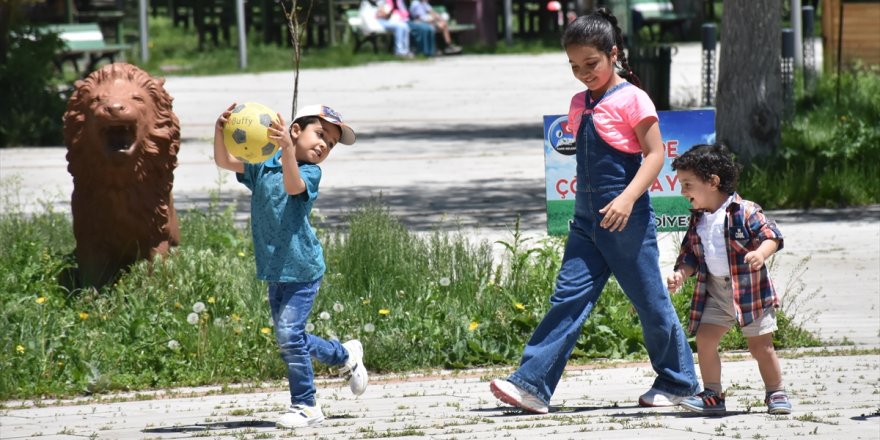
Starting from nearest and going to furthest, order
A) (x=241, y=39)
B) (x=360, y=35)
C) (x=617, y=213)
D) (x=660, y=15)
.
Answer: (x=617, y=213), (x=241, y=39), (x=360, y=35), (x=660, y=15)

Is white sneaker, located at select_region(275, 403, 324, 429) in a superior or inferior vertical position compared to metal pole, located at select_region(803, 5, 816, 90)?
inferior

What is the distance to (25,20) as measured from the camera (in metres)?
18.2

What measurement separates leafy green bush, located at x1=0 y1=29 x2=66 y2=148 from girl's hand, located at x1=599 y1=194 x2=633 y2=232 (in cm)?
1268

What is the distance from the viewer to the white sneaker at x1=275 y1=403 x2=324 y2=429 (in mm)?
5938

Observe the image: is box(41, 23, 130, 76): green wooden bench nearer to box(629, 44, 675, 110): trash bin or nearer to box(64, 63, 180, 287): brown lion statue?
box(629, 44, 675, 110): trash bin

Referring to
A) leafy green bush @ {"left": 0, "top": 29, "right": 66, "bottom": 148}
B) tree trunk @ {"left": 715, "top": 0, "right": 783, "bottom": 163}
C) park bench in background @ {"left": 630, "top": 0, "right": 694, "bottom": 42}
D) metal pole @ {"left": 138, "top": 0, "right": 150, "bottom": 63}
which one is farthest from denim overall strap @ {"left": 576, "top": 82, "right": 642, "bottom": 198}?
park bench in background @ {"left": 630, "top": 0, "right": 694, "bottom": 42}

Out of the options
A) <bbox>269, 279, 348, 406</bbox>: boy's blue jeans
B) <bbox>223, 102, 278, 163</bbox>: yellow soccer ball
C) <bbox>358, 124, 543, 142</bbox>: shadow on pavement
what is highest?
<bbox>223, 102, 278, 163</bbox>: yellow soccer ball

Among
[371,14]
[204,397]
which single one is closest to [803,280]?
[204,397]

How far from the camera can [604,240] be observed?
5992 mm

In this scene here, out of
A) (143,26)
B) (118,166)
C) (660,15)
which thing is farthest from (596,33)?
(660,15)

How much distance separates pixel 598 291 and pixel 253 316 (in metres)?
2.39

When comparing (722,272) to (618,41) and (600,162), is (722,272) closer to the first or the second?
(600,162)

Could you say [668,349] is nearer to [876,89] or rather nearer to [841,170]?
[841,170]

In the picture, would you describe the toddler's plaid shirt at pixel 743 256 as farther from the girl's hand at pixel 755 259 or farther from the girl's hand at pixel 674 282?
the girl's hand at pixel 674 282
